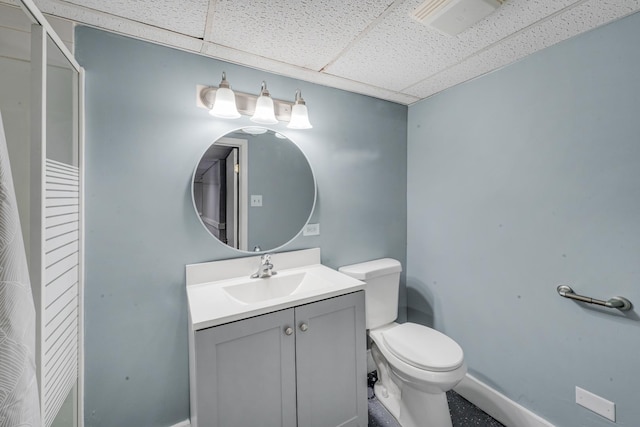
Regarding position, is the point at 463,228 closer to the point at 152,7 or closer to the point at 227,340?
the point at 227,340

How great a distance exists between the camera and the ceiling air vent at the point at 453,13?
1040mm

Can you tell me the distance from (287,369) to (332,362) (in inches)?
9.5

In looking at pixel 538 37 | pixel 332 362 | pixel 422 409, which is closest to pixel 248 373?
pixel 332 362

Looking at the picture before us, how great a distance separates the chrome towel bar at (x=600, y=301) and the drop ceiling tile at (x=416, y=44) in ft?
4.07

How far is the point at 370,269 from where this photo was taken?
5.82ft

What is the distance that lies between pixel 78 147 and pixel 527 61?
2.26m

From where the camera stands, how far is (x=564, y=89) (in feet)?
4.35

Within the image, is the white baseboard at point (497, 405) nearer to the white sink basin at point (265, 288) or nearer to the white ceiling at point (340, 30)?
the white sink basin at point (265, 288)

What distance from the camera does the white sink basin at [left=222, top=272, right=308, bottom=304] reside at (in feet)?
4.64

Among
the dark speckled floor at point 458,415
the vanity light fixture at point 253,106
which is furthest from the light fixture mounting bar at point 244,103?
the dark speckled floor at point 458,415

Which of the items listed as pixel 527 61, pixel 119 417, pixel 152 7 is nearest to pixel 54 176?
pixel 152 7

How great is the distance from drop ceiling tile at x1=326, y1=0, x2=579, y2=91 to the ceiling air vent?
4 cm

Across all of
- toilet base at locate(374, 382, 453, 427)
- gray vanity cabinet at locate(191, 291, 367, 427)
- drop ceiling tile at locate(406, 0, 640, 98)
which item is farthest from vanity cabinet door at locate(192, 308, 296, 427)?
drop ceiling tile at locate(406, 0, 640, 98)

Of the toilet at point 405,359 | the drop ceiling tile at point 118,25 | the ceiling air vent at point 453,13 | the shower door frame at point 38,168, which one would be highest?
the drop ceiling tile at point 118,25
